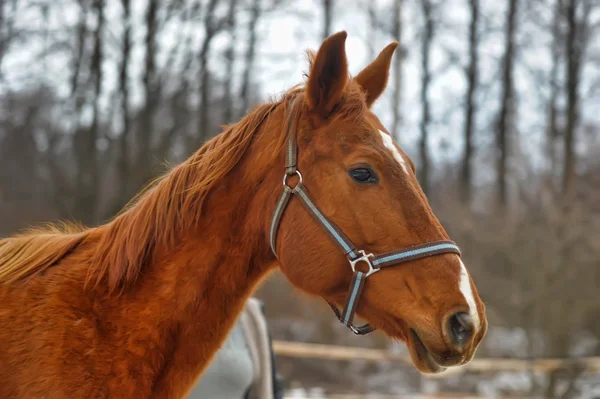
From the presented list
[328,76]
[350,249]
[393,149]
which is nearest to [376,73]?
[328,76]

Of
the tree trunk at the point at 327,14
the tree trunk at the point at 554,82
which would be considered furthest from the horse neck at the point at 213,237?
the tree trunk at the point at 554,82

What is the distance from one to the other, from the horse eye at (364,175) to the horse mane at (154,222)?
0.26m

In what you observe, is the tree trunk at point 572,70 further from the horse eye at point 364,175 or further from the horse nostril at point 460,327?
the horse nostril at point 460,327

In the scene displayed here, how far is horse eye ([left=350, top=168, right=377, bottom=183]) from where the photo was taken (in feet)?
6.47

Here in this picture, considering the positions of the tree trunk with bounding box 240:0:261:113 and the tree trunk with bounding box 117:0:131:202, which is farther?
the tree trunk with bounding box 240:0:261:113

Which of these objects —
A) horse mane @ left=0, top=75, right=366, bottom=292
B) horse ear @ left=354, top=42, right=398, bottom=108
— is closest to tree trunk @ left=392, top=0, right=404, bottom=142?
horse ear @ left=354, top=42, right=398, bottom=108

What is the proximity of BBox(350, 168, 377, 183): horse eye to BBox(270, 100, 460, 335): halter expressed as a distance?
0.19 metres

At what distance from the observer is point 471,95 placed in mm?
14016

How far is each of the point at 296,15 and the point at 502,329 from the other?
7621 millimetres

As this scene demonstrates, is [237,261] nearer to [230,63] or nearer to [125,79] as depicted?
[125,79]

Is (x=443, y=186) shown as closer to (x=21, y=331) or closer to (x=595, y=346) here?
(x=595, y=346)

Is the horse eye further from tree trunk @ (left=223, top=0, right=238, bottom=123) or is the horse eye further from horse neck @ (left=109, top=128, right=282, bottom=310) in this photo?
A: tree trunk @ (left=223, top=0, right=238, bottom=123)

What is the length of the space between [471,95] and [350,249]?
1315 cm

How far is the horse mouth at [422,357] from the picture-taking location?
1.77 m
